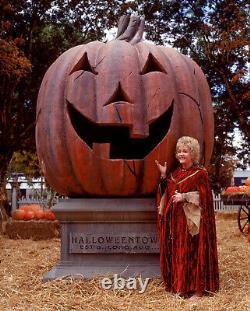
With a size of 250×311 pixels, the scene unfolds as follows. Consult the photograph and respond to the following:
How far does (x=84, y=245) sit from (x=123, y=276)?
Answer: 1.44ft

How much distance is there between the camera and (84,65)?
4.93m

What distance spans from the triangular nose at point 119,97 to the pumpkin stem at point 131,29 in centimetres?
75

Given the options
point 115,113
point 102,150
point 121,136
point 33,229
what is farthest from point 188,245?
point 33,229

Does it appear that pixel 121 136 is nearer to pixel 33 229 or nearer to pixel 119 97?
pixel 119 97

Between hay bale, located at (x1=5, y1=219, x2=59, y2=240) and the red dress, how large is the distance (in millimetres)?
5814

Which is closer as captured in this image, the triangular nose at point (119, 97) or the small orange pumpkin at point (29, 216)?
the triangular nose at point (119, 97)

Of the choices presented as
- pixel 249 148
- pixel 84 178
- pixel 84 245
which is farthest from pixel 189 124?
pixel 249 148

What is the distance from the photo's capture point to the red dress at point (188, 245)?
4.25 m

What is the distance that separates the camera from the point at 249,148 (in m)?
20.5

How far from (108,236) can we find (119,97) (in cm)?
122

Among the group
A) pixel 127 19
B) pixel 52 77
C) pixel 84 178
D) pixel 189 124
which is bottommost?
pixel 84 178

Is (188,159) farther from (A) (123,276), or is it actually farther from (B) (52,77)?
(B) (52,77)

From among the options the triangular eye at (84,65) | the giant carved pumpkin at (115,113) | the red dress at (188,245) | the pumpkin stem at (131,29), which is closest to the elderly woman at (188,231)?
the red dress at (188,245)

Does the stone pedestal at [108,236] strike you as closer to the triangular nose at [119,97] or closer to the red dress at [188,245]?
the red dress at [188,245]
